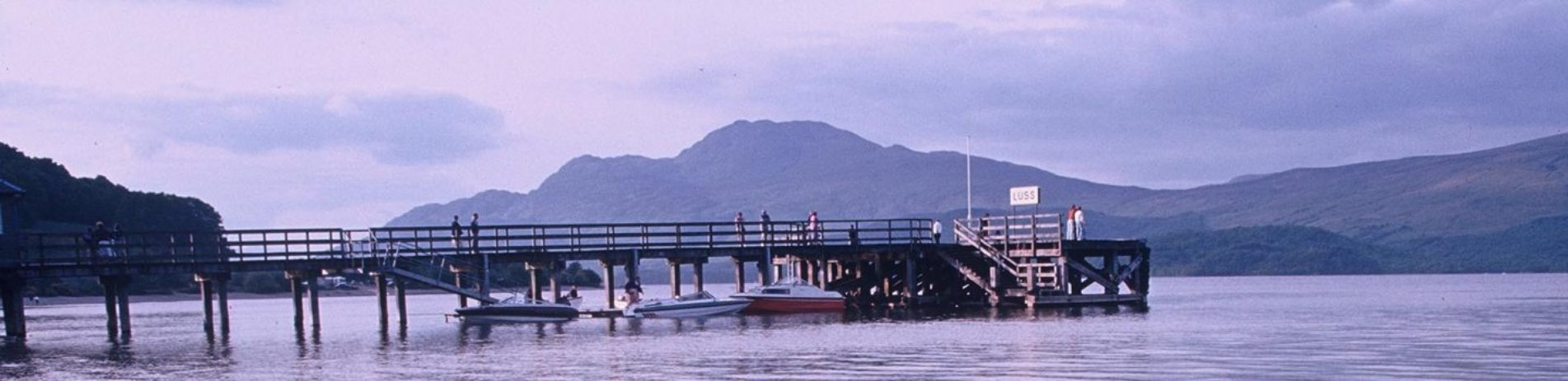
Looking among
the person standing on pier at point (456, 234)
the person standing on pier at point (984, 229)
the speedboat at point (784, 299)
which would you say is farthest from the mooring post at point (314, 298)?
the person standing on pier at point (984, 229)

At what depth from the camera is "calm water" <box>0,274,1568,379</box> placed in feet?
121

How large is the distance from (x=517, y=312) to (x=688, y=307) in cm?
681

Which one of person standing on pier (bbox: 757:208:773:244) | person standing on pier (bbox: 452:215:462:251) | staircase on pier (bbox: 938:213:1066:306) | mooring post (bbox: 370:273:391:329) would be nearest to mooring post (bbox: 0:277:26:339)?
mooring post (bbox: 370:273:391:329)

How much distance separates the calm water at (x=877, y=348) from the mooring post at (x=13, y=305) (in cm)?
95

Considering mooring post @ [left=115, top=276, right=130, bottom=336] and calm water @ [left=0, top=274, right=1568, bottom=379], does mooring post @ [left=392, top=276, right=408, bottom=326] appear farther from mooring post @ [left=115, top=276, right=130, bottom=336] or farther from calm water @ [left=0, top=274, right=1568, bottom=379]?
mooring post @ [left=115, top=276, right=130, bottom=336]

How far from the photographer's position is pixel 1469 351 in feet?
133

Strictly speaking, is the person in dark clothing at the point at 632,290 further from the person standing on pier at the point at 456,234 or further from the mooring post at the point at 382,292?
the mooring post at the point at 382,292

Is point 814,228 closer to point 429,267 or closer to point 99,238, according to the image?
point 429,267

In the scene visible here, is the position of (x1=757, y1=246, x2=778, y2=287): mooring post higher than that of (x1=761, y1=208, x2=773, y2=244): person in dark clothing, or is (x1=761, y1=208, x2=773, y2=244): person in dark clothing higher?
(x1=761, y1=208, x2=773, y2=244): person in dark clothing

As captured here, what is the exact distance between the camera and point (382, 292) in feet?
205

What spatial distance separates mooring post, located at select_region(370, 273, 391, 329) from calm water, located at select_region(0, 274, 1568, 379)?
2.40 ft

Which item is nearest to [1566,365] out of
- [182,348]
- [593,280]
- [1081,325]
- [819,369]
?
[819,369]

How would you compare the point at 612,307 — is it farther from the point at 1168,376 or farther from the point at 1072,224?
the point at 1168,376

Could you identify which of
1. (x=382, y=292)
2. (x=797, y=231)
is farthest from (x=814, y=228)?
Result: (x=382, y=292)
